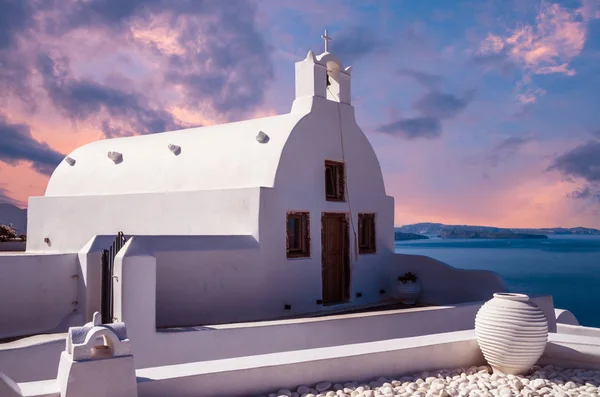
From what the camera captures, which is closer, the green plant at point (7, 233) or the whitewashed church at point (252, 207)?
the whitewashed church at point (252, 207)

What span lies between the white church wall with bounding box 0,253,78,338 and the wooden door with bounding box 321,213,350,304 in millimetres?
4968

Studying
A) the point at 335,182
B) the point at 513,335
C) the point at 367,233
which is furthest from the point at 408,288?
the point at 513,335

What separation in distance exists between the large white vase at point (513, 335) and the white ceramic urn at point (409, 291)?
6975 millimetres

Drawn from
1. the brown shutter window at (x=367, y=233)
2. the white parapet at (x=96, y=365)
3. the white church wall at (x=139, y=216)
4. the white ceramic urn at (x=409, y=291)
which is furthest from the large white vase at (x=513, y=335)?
the brown shutter window at (x=367, y=233)

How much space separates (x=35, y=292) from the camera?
9.35m

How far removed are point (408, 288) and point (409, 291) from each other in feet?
0.23

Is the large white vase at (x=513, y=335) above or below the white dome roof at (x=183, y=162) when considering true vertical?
below

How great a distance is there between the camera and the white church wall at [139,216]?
1102cm

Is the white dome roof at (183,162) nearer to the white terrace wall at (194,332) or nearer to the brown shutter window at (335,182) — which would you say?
the brown shutter window at (335,182)

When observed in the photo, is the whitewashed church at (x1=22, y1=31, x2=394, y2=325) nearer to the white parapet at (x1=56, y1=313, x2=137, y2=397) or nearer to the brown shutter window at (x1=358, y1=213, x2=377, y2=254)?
the brown shutter window at (x1=358, y1=213, x2=377, y2=254)

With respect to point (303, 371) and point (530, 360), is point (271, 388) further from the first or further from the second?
point (530, 360)

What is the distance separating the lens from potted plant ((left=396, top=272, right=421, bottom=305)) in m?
13.0

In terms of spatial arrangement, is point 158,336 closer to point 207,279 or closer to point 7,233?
point 207,279

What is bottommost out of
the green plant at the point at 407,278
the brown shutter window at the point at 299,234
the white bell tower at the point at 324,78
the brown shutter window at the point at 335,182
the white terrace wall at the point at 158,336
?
the white terrace wall at the point at 158,336
